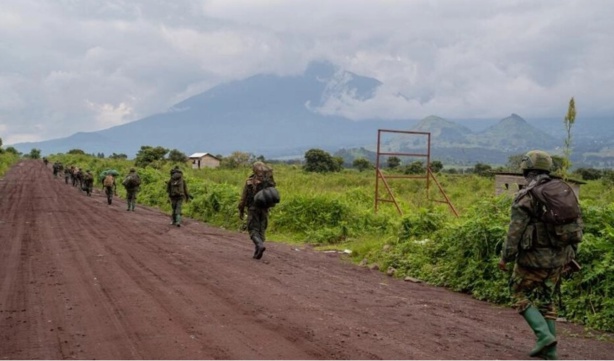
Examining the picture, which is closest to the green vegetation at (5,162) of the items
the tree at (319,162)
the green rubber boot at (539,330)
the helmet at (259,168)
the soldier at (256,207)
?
the tree at (319,162)

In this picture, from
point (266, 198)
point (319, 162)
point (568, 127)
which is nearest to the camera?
point (568, 127)

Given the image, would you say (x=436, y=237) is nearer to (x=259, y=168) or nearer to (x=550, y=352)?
(x=259, y=168)

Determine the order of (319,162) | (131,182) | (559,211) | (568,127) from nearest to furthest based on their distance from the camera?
1. (559,211)
2. (568,127)
3. (131,182)
4. (319,162)

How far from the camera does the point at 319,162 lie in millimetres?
70062

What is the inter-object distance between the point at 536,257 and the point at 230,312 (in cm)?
377

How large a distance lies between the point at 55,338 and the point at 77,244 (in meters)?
7.95

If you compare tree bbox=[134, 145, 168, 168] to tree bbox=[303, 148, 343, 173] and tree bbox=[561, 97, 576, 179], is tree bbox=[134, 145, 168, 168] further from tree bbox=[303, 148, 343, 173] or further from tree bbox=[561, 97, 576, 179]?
tree bbox=[561, 97, 576, 179]

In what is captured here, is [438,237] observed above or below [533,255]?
below

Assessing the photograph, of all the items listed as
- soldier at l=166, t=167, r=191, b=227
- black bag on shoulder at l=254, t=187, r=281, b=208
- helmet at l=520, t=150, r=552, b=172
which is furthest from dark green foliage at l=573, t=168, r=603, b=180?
helmet at l=520, t=150, r=552, b=172

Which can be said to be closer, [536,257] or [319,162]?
[536,257]

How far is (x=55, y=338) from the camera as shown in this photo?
19.9 feet

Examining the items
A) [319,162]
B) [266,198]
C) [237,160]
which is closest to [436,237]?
[266,198]

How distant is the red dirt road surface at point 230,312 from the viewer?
19.3ft

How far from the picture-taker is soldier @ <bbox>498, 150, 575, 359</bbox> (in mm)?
5801
